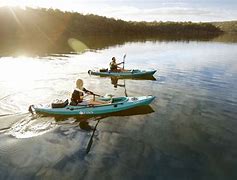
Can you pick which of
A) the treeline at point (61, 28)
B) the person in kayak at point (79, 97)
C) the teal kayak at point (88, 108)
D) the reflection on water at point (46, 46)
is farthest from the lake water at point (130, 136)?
the treeline at point (61, 28)

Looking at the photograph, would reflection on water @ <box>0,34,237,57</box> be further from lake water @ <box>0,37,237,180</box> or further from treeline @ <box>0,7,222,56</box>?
lake water @ <box>0,37,237,180</box>

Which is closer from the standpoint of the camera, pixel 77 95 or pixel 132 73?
pixel 77 95

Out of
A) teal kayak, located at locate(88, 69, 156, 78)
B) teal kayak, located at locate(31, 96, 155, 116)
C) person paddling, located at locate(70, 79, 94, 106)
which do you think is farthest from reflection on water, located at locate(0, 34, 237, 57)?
person paddling, located at locate(70, 79, 94, 106)

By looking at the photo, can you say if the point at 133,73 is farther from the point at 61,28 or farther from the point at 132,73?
the point at 61,28

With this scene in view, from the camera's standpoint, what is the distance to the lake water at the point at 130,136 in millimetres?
10180

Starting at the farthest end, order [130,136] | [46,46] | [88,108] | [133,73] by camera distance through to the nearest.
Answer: [46,46] → [133,73] → [88,108] → [130,136]

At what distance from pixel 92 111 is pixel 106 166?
203 inches

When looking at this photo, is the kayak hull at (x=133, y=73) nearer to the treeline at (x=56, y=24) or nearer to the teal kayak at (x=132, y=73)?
the teal kayak at (x=132, y=73)

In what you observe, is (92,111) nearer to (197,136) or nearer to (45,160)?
(45,160)

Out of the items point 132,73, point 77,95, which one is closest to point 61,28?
point 132,73

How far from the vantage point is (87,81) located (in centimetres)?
2433

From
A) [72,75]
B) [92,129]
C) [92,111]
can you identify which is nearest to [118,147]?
[92,129]

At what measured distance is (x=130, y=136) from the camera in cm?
1288

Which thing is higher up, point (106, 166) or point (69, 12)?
point (69, 12)
